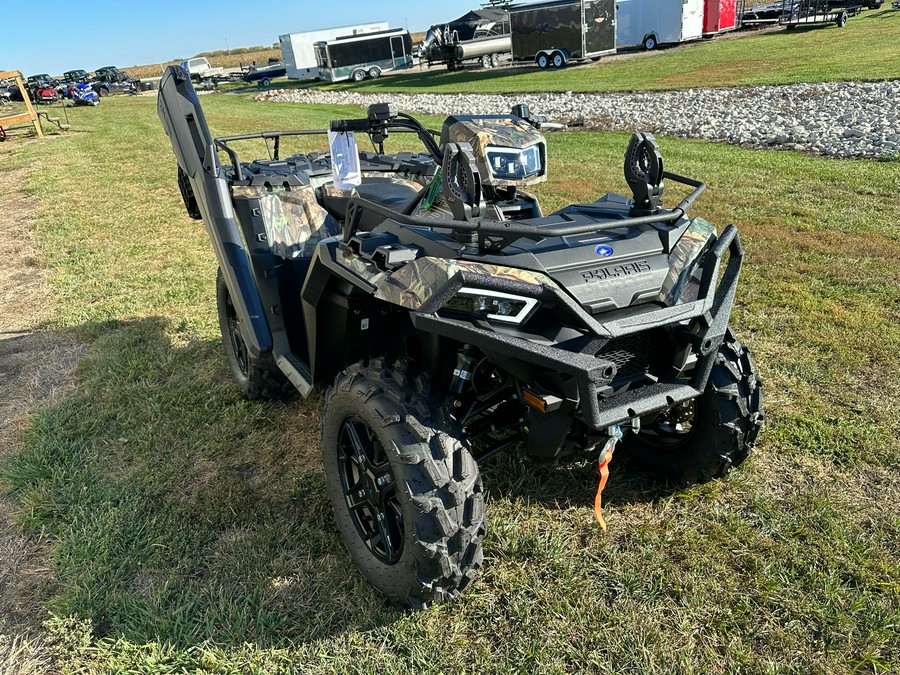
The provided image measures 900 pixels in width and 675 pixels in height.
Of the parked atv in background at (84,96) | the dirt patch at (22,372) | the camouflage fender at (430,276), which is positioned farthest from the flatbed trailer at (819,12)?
the camouflage fender at (430,276)

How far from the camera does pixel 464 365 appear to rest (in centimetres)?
254

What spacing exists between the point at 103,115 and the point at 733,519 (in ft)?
95.0

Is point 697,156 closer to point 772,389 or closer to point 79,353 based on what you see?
point 772,389

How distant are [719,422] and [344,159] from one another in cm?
216

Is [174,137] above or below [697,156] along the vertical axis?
above

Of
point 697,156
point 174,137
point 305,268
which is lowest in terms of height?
point 697,156

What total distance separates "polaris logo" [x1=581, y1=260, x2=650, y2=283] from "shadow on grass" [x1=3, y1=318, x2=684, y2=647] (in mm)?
1395

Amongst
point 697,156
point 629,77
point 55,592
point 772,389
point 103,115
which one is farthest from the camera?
point 103,115

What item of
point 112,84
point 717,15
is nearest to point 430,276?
point 717,15

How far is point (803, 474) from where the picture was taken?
3.36 m

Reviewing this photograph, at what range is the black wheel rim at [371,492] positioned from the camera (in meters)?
2.64

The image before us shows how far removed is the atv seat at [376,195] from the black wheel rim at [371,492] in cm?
100

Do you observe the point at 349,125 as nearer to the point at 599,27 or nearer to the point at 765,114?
the point at 765,114

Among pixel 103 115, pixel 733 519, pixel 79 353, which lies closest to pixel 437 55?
pixel 103 115
